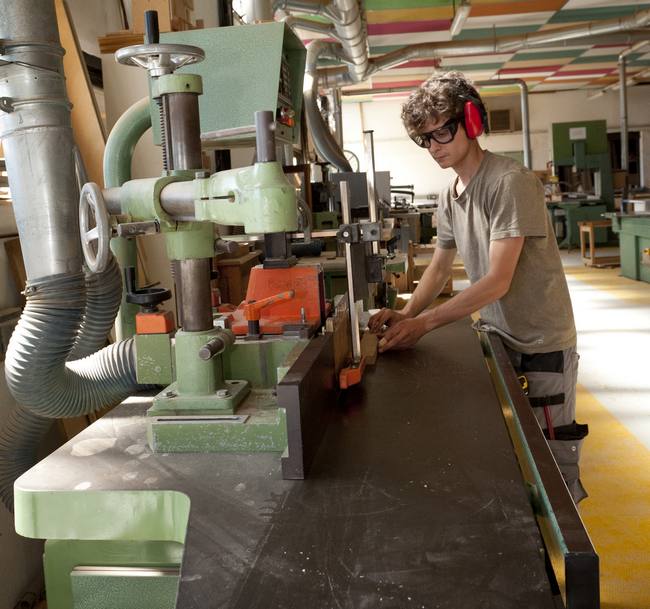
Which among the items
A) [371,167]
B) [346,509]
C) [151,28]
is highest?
[151,28]

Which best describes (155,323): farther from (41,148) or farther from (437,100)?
(437,100)

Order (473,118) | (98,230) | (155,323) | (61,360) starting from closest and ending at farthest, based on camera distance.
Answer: (98,230), (155,323), (61,360), (473,118)

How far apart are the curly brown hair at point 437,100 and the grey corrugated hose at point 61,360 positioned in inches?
29.5

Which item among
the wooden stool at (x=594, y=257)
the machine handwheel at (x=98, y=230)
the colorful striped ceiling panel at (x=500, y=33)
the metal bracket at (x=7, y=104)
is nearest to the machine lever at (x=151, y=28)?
the machine handwheel at (x=98, y=230)

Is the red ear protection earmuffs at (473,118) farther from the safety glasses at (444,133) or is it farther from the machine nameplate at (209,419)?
the machine nameplate at (209,419)

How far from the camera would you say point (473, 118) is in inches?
63.3

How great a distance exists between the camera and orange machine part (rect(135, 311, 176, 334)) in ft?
4.01

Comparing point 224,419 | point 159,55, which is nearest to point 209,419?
point 224,419

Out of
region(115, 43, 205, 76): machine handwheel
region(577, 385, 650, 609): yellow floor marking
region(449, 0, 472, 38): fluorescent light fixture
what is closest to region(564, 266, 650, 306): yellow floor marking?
region(449, 0, 472, 38): fluorescent light fixture

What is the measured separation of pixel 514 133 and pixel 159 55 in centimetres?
1145

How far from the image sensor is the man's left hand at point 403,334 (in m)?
1.63

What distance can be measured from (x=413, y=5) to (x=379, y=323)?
4469 millimetres

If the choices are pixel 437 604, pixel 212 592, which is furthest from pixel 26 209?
pixel 437 604

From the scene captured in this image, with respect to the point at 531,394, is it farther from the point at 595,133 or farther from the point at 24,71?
the point at 595,133
